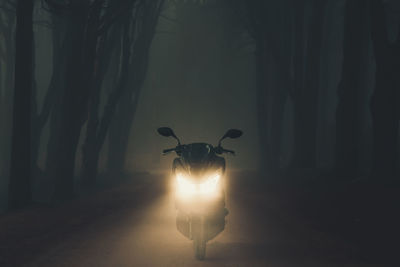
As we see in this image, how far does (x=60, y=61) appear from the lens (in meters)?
20.9

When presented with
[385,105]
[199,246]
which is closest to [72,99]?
[385,105]

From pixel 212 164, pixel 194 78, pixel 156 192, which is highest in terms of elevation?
pixel 194 78

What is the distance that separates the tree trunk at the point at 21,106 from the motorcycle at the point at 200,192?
8207 mm

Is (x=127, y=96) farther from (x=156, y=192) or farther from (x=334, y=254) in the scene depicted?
(x=334, y=254)

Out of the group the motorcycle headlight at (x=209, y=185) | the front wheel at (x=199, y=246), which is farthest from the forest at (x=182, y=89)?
the motorcycle headlight at (x=209, y=185)

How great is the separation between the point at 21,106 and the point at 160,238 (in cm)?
684

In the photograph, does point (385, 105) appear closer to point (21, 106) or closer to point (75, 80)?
point (75, 80)

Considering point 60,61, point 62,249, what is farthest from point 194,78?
point 62,249

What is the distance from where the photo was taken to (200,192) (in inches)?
303

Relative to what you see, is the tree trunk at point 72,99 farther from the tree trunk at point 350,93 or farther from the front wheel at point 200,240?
the front wheel at point 200,240

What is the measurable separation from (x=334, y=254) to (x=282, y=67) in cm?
1781

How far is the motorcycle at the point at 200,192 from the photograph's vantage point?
768cm

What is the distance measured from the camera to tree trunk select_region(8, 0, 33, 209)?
15.2 meters

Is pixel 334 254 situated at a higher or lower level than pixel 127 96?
lower
